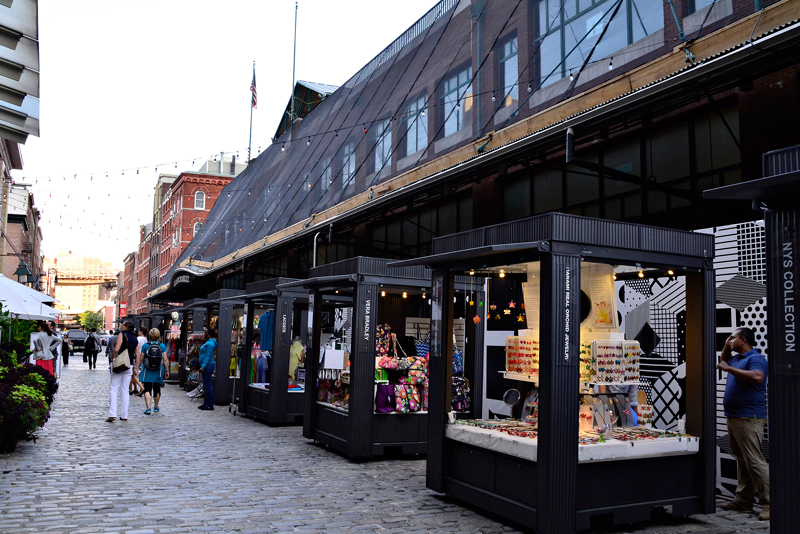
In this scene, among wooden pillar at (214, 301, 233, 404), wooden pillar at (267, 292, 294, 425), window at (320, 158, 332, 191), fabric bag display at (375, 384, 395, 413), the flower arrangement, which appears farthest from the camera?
window at (320, 158, 332, 191)

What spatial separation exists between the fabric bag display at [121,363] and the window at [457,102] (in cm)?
774

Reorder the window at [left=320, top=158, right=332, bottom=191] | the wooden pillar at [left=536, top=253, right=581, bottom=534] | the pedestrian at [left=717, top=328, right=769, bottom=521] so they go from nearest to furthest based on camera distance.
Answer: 1. the wooden pillar at [left=536, top=253, right=581, bottom=534]
2. the pedestrian at [left=717, top=328, right=769, bottom=521]
3. the window at [left=320, top=158, right=332, bottom=191]

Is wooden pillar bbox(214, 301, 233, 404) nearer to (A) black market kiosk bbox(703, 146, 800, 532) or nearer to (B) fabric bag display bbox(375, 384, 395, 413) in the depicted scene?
(B) fabric bag display bbox(375, 384, 395, 413)

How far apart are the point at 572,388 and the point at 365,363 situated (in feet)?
14.6

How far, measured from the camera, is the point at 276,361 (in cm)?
1376

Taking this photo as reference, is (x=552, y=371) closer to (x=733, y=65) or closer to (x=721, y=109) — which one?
(x=733, y=65)

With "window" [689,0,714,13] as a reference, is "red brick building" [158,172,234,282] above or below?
above

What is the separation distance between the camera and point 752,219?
823 cm

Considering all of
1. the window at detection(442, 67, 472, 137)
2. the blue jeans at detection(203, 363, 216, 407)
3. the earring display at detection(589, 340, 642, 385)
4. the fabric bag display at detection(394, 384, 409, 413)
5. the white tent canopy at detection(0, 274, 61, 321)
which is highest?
the window at detection(442, 67, 472, 137)

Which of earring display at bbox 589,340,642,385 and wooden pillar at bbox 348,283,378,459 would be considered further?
wooden pillar at bbox 348,283,378,459

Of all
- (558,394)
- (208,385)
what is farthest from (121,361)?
(558,394)

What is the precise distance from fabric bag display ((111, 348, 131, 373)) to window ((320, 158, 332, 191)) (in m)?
8.44

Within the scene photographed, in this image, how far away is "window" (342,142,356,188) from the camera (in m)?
18.5

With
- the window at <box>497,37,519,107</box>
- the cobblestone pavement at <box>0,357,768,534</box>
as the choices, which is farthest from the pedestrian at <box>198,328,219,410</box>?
the window at <box>497,37,519,107</box>
